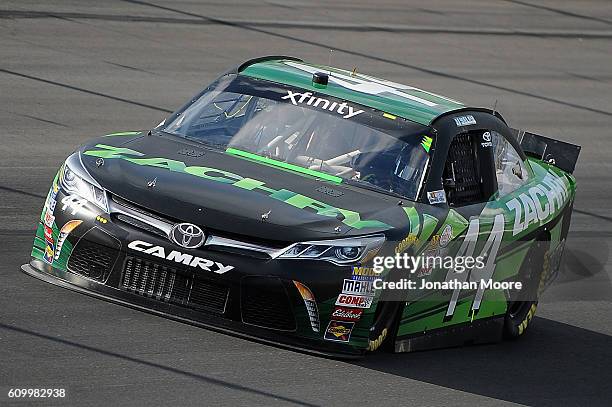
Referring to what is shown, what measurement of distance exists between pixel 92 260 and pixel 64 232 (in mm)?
239

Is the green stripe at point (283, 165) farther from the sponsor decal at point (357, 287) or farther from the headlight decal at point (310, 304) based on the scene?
the headlight decal at point (310, 304)

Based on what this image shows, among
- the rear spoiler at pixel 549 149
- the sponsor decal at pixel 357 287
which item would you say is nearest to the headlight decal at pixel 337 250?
the sponsor decal at pixel 357 287

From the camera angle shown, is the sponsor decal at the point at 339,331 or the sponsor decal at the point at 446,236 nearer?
the sponsor decal at the point at 339,331

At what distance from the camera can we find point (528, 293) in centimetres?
902

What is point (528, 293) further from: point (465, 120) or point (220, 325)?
point (220, 325)

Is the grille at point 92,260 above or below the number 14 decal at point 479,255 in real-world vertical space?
below

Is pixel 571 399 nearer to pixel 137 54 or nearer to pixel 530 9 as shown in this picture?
pixel 137 54

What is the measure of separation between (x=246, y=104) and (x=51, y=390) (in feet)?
9.67

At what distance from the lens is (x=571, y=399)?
24.4 feet

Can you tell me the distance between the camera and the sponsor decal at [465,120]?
8.42 meters

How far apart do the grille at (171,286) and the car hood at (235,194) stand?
304mm

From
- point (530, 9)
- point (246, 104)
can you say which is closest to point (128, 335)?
point (246, 104)

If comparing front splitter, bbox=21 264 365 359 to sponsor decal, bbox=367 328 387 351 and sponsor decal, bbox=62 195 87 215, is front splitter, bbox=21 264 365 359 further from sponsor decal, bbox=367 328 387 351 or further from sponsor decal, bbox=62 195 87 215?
sponsor decal, bbox=62 195 87 215

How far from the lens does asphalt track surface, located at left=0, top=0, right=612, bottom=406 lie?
21.9ft
